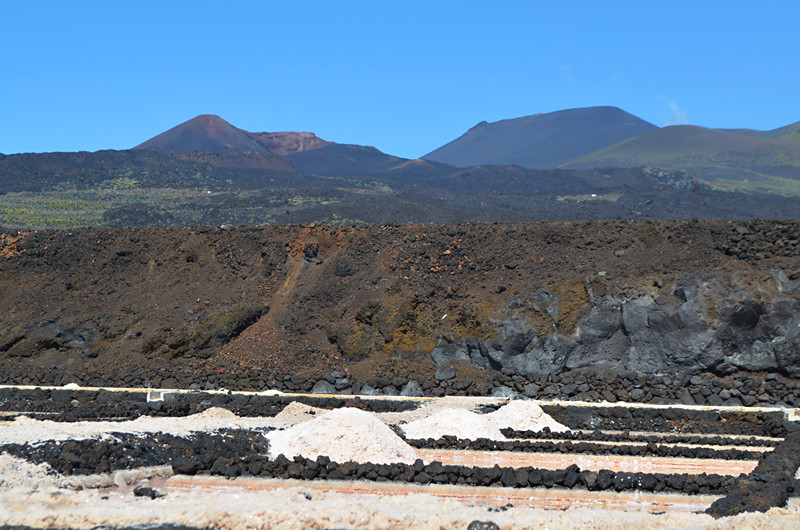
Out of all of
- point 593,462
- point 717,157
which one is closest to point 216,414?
point 593,462

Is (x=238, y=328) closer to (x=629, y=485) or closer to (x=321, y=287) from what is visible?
(x=321, y=287)

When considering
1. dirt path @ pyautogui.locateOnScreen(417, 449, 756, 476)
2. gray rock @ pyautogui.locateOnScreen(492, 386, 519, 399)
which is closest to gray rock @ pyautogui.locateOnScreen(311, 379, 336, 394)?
gray rock @ pyautogui.locateOnScreen(492, 386, 519, 399)

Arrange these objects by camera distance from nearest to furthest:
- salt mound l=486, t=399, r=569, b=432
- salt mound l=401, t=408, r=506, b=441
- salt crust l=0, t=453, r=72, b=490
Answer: salt crust l=0, t=453, r=72, b=490
salt mound l=401, t=408, r=506, b=441
salt mound l=486, t=399, r=569, b=432

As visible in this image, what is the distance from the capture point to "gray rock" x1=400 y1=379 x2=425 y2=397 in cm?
2320

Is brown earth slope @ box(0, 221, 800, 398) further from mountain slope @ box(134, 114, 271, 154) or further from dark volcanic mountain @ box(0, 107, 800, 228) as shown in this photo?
mountain slope @ box(134, 114, 271, 154)

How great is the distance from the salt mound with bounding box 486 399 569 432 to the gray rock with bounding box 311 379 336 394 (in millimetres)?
5545

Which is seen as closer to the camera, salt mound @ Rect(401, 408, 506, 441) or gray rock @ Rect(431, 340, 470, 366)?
salt mound @ Rect(401, 408, 506, 441)

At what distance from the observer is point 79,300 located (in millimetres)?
30219

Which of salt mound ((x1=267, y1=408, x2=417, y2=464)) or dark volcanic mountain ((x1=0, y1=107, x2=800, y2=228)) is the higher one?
dark volcanic mountain ((x1=0, y1=107, x2=800, y2=228))

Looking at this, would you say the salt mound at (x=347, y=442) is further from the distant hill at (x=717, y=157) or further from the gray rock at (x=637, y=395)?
the distant hill at (x=717, y=157)

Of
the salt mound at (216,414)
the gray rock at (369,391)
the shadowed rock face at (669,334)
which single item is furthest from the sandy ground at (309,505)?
the shadowed rock face at (669,334)

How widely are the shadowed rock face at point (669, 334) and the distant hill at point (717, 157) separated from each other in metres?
88.5

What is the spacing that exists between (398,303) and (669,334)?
25.3 feet

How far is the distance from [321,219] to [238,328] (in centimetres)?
3556
